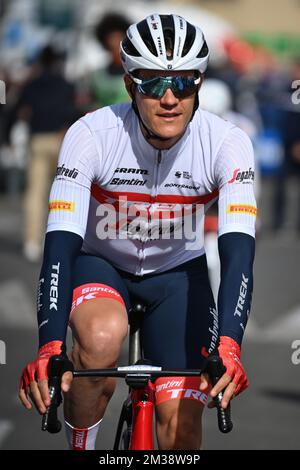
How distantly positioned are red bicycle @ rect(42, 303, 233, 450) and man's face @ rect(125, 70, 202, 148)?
2.66 ft

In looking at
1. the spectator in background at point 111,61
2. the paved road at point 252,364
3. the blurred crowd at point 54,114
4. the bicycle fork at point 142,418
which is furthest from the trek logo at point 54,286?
the spectator in background at point 111,61

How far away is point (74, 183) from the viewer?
4.85 metres

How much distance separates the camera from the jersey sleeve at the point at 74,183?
4793 millimetres

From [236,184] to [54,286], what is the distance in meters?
0.85

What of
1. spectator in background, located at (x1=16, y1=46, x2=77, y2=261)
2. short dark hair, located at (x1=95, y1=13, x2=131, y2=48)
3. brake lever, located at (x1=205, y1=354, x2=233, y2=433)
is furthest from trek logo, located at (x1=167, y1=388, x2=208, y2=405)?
spectator in background, located at (x1=16, y1=46, x2=77, y2=261)

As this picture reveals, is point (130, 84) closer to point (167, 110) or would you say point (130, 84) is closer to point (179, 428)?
point (167, 110)

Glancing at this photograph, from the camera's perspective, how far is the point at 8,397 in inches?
318

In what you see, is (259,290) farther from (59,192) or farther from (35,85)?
(59,192)

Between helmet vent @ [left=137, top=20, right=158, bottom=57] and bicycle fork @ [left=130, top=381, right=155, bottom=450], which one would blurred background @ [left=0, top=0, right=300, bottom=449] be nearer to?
bicycle fork @ [left=130, top=381, right=155, bottom=450]

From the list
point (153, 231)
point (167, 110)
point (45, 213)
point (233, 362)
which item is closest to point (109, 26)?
point (45, 213)

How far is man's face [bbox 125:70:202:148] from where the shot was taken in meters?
4.80

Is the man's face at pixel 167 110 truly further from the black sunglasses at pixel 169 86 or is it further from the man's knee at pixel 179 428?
the man's knee at pixel 179 428
